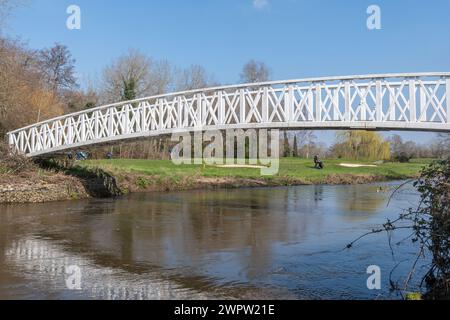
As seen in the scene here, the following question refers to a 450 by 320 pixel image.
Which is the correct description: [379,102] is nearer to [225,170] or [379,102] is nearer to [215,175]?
[215,175]

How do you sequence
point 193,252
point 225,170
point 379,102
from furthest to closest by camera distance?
point 225,170 < point 379,102 < point 193,252

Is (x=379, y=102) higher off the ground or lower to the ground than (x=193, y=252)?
higher

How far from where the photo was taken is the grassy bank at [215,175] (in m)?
36.6

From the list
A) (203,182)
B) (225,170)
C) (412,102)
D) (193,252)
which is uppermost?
(412,102)

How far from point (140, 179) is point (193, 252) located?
22.4 m

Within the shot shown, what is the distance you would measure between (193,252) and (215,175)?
27473mm

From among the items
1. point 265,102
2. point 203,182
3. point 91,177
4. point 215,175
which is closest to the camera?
point 265,102

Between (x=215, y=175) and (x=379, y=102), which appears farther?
(x=215, y=175)

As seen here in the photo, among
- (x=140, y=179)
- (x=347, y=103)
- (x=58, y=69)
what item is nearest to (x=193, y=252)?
(x=347, y=103)

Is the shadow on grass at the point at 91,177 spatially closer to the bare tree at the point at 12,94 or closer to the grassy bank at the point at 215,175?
the grassy bank at the point at 215,175

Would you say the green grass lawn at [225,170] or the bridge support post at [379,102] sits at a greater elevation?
the bridge support post at [379,102]

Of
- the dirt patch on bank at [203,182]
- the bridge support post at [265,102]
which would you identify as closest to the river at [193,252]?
the bridge support post at [265,102]

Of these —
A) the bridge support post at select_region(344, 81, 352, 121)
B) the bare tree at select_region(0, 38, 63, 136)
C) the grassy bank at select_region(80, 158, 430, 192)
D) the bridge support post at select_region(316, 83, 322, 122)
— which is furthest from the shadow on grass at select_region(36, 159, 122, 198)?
the bridge support post at select_region(344, 81, 352, 121)

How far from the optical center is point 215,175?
42094mm
